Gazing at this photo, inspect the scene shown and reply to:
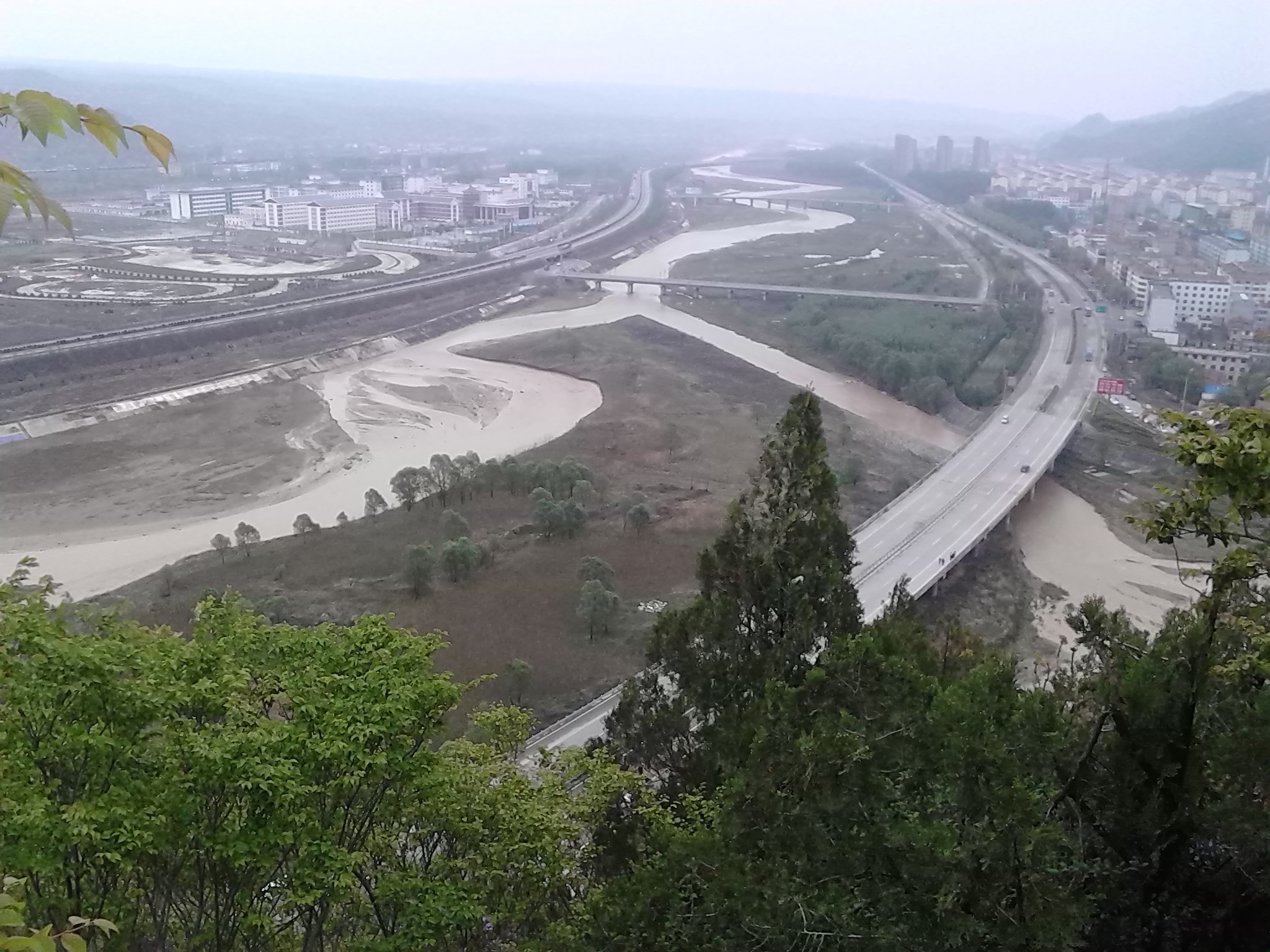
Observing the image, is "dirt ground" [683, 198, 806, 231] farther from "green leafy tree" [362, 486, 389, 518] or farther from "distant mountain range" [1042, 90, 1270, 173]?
"green leafy tree" [362, 486, 389, 518]

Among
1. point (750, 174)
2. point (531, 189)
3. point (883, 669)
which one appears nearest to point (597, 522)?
point (883, 669)

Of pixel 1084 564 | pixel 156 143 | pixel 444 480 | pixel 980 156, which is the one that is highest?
pixel 980 156

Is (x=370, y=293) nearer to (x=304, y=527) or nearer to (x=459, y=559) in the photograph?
(x=304, y=527)

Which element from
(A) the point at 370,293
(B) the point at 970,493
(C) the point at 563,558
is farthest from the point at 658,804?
(A) the point at 370,293

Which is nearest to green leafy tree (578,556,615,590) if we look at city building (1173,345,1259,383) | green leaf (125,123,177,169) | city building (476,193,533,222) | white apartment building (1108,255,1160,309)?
green leaf (125,123,177,169)

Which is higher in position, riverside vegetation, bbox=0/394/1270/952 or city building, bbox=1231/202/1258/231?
city building, bbox=1231/202/1258/231
